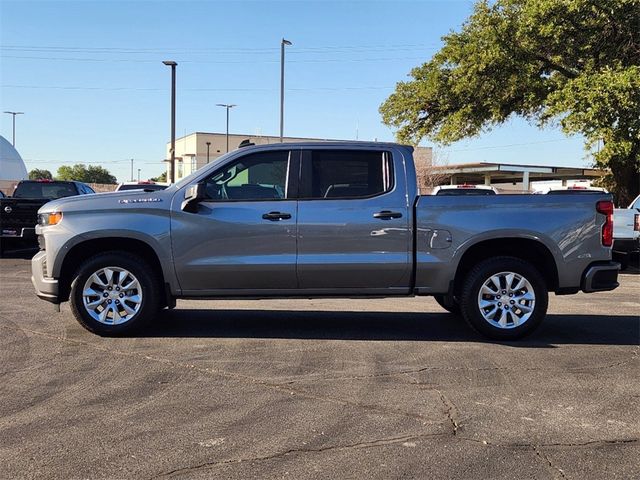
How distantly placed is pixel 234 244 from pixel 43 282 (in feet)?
6.60

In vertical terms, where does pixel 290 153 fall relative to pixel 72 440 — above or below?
above

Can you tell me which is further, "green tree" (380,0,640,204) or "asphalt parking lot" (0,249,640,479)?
"green tree" (380,0,640,204)

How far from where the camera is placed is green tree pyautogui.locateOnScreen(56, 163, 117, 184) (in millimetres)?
115062

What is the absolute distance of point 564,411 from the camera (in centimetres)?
426

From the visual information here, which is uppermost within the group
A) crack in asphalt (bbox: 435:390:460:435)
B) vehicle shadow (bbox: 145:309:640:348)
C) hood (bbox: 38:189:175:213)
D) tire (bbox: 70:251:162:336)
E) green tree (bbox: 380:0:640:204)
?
green tree (bbox: 380:0:640:204)

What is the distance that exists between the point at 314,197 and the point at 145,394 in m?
2.66

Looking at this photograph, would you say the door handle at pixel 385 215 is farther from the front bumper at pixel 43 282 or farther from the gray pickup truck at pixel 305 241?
the front bumper at pixel 43 282

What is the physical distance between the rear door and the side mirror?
Answer: 3.28ft

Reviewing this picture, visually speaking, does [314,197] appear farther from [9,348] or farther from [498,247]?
[9,348]

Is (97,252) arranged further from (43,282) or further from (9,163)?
(9,163)

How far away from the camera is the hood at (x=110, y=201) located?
241 inches

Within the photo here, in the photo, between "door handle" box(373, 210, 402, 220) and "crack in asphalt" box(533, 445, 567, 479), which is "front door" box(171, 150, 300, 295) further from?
"crack in asphalt" box(533, 445, 567, 479)

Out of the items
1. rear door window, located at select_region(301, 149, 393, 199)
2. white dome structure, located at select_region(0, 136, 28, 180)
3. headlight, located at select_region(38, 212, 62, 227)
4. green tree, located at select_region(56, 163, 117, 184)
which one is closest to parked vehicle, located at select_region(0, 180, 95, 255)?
headlight, located at select_region(38, 212, 62, 227)

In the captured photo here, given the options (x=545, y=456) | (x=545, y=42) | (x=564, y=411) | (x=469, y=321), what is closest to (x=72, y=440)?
(x=545, y=456)
